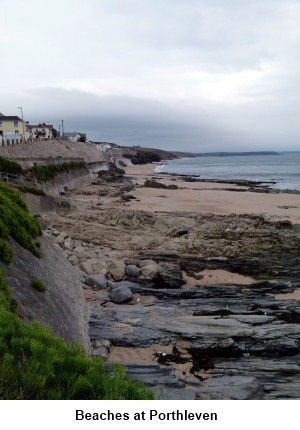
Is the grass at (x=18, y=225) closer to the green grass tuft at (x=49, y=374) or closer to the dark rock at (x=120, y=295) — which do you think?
the dark rock at (x=120, y=295)

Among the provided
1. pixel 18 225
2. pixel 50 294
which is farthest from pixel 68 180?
pixel 50 294

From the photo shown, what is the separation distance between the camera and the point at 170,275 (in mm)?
17172

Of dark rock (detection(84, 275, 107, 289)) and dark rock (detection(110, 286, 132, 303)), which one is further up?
dark rock (detection(84, 275, 107, 289))

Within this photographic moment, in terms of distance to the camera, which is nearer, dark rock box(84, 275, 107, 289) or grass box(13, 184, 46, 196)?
dark rock box(84, 275, 107, 289)

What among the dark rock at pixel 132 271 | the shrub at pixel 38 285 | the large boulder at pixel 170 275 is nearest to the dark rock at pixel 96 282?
the dark rock at pixel 132 271

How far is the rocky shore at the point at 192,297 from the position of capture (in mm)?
10281

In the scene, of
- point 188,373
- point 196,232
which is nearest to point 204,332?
point 188,373

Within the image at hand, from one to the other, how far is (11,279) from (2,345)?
492cm

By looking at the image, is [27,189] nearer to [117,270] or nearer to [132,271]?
[117,270]

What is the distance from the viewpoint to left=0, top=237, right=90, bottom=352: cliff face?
30.1 feet

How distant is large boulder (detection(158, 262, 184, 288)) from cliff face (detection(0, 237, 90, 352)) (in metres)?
4.17

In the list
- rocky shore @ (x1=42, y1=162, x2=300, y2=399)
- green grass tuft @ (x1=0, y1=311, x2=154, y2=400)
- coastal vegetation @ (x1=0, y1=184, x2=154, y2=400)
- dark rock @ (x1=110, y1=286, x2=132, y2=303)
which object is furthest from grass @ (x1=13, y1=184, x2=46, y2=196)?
green grass tuft @ (x1=0, y1=311, x2=154, y2=400)

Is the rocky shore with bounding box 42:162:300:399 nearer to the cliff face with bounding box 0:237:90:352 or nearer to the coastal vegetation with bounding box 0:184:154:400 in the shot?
the cliff face with bounding box 0:237:90:352
